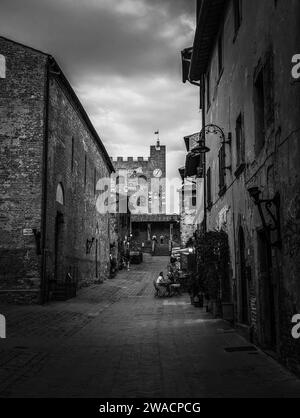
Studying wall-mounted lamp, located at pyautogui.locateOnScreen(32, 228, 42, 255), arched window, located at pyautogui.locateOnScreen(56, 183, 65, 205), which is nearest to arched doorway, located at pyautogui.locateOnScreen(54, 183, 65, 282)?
arched window, located at pyautogui.locateOnScreen(56, 183, 65, 205)

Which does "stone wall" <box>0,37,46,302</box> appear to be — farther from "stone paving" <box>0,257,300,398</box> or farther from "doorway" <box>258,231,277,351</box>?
"doorway" <box>258,231,277,351</box>

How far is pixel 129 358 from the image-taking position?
923 cm

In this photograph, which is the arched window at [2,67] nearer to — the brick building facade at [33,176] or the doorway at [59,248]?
the brick building facade at [33,176]

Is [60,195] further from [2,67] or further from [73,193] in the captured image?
[2,67]

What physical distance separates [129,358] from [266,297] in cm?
274

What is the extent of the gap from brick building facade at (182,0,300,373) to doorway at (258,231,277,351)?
0.02m

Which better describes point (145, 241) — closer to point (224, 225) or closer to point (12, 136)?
point (12, 136)

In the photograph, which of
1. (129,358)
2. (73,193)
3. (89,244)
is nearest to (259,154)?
(129,358)

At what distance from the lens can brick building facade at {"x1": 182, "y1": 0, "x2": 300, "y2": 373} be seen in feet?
24.5

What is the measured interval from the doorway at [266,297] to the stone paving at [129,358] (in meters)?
0.36

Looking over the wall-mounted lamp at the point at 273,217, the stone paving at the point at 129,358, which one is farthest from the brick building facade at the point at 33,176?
the wall-mounted lamp at the point at 273,217

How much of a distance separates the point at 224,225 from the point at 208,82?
653 cm

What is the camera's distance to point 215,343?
1066cm
